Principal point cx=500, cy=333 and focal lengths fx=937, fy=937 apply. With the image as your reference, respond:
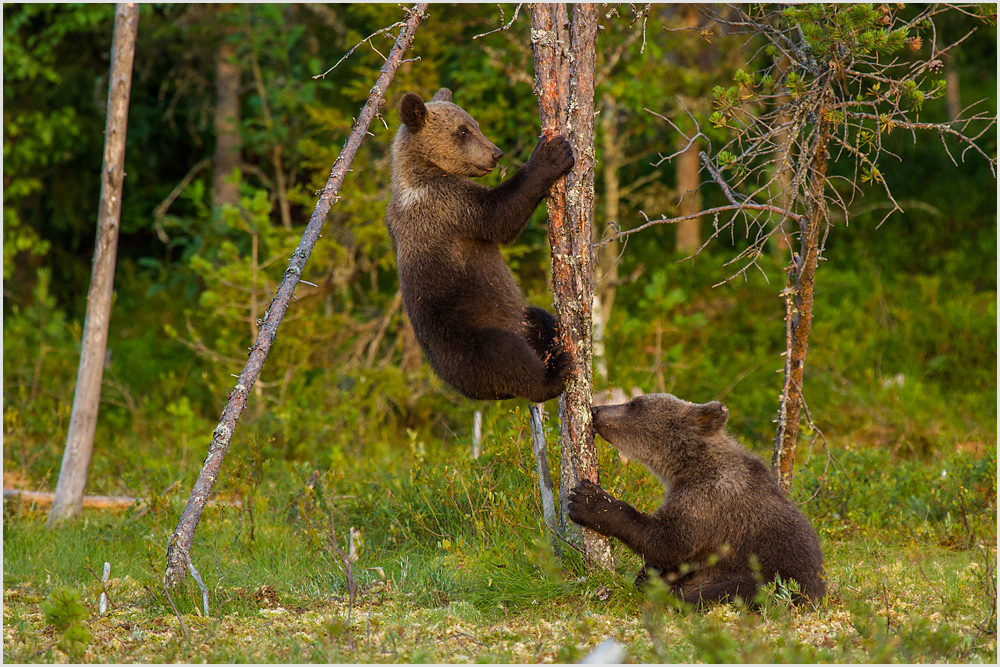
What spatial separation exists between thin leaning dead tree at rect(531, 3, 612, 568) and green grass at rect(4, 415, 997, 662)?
67 cm

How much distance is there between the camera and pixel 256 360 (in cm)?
503

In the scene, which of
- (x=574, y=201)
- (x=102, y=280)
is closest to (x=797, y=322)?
(x=574, y=201)

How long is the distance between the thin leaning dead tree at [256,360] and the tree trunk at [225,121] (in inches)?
282

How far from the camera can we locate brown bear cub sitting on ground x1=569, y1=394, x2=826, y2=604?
485cm

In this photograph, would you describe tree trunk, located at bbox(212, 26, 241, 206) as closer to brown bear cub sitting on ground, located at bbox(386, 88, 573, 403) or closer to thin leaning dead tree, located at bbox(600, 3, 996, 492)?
brown bear cub sitting on ground, located at bbox(386, 88, 573, 403)

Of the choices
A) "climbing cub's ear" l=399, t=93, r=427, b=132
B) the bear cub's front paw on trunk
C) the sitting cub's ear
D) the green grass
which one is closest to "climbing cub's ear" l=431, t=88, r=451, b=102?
"climbing cub's ear" l=399, t=93, r=427, b=132

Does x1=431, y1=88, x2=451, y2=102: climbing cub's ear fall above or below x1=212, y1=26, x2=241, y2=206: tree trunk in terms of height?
below

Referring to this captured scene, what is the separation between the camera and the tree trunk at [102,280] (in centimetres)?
773

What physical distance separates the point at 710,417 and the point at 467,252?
1.66 m

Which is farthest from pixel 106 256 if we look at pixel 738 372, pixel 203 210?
pixel 738 372

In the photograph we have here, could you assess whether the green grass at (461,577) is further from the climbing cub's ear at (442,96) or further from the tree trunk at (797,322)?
the climbing cub's ear at (442,96)

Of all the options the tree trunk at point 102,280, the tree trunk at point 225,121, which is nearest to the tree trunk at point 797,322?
the tree trunk at point 102,280

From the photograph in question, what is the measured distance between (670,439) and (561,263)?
1226mm

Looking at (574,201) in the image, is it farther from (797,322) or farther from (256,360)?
(797,322)
